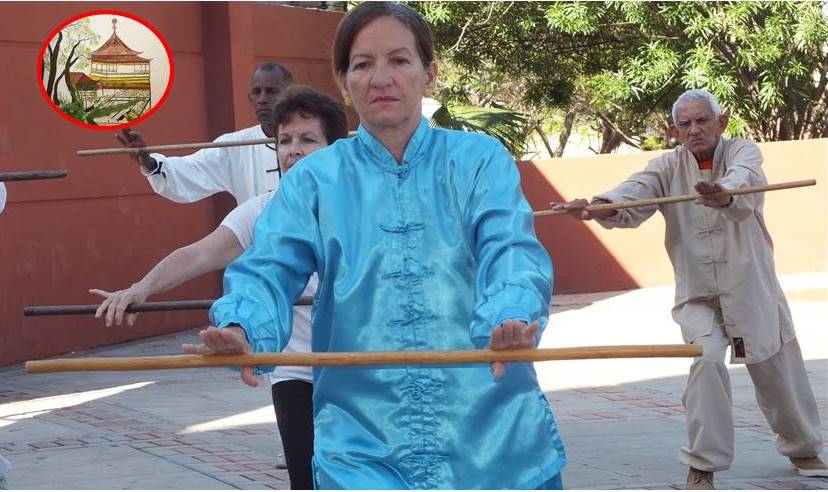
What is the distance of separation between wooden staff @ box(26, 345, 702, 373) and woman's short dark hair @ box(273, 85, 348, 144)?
1920 millimetres

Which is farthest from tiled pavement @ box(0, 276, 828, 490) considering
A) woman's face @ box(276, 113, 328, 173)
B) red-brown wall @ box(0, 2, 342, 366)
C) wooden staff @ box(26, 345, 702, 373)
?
wooden staff @ box(26, 345, 702, 373)

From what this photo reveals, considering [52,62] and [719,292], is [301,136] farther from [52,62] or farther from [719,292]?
[52,62]

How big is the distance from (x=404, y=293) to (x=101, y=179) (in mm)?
10089

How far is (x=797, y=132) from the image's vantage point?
18.9 m

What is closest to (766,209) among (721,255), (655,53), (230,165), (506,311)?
(655,53)

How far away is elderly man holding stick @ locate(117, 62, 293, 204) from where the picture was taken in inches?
286

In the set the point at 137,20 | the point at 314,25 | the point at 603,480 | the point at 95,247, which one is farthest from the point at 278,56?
the point at 603,480

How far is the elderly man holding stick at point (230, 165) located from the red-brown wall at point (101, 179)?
4761 mm

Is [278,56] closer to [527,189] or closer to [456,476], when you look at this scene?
[527,189]

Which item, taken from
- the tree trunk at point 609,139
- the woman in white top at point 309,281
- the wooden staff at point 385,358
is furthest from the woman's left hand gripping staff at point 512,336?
the tree trunk at point 609,139

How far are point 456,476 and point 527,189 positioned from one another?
13.9 metres

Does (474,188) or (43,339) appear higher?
(474,188)

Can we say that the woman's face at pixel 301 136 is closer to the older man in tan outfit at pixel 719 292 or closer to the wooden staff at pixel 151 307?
the wooden staff at pixel 151 307

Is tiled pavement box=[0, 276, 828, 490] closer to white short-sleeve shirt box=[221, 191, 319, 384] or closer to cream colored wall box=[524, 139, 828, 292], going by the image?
white short-sleeve shirt box=[221, 191, 319, 384]
